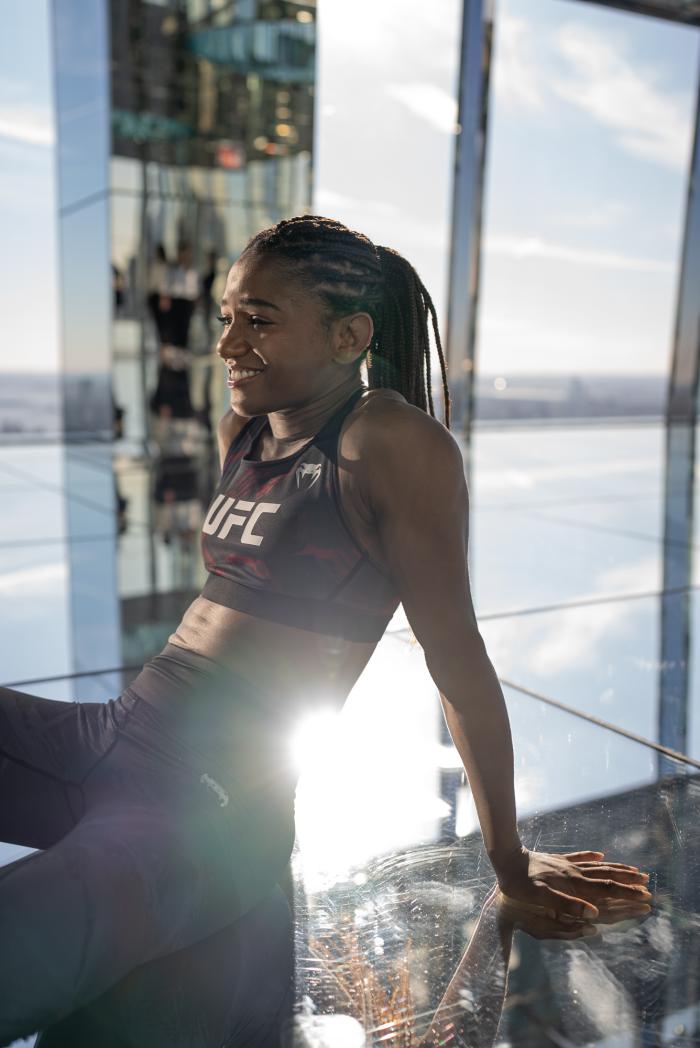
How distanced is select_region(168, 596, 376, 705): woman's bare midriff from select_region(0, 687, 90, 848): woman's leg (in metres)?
0.23

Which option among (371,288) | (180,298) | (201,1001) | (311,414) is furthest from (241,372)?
(180,298)

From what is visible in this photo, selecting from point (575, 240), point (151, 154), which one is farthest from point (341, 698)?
point (575, 240)

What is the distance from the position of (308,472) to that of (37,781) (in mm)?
551

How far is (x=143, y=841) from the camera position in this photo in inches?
43.4

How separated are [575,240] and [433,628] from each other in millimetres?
29848

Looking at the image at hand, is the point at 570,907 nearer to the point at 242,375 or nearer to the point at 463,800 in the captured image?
the point at 463,800

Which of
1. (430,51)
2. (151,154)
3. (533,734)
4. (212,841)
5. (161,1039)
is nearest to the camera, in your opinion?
(161,1039)

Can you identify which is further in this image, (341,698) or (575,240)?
(575,240)

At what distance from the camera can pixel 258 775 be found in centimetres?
127

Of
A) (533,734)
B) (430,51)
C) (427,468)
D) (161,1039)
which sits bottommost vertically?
(533,734)

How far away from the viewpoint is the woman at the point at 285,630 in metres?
1.18

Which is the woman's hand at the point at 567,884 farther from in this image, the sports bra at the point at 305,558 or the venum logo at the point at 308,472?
the venum logo at the point at 308,472

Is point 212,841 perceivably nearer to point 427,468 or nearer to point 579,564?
point 427,468

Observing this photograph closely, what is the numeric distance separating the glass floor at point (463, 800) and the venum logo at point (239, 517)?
0.30m
